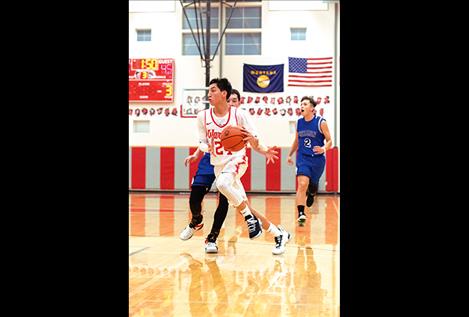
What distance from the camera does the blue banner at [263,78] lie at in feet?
49.9

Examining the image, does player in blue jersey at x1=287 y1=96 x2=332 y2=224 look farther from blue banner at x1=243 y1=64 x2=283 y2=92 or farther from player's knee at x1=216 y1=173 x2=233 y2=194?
blue banner at x1=243 y1=64 x2=283 y2=92

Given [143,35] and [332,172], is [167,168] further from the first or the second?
[332,172]

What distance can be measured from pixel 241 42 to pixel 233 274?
40.1 feet

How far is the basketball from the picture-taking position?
15.8ft

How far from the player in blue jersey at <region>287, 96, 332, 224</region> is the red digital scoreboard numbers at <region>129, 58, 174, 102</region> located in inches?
343

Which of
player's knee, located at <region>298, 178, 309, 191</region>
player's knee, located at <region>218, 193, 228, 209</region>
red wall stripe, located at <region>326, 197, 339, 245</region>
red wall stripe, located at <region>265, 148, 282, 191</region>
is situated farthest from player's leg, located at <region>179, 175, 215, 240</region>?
red wall stripe, located at <region>265, 148, 282, 191</region>

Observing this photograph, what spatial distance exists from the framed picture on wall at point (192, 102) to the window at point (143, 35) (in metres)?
1.88

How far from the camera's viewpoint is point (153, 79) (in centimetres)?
1548

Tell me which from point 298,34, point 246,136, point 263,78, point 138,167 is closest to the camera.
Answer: point 246,136

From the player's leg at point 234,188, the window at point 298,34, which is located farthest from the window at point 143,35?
the player's leg at point 234,188

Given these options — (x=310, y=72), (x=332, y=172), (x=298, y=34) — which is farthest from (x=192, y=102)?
(x=332, y=172)
